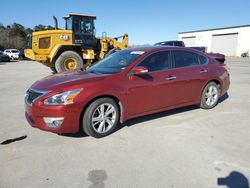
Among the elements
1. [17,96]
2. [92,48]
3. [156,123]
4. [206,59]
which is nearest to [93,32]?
[92,48]

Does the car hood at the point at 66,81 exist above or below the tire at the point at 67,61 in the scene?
below

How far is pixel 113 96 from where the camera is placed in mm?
4289

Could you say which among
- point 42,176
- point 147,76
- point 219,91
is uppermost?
point 147,76

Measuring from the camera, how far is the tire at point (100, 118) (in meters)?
4.07

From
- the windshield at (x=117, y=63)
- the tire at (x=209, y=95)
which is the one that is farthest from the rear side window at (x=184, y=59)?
the windshield at (x=117, y=63)

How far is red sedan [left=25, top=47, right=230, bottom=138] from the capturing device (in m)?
3.88

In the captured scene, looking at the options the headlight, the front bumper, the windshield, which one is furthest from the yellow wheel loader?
the headlight

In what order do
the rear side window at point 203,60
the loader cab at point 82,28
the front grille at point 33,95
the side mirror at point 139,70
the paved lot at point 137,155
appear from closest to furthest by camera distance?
the paved lot at point 137,155 → the front grille at point 33,95 → the side mirror at point 139,70 → the rear side window at point 203,60 → the loader cab at point 82,28

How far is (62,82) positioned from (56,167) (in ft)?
4.79

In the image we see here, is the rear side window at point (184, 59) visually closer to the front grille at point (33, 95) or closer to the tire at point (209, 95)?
the tire at point (209, 95)

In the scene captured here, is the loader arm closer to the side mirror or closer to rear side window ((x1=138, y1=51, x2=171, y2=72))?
rear side window ((x1=138, y1=51, x2=171, y2=72))

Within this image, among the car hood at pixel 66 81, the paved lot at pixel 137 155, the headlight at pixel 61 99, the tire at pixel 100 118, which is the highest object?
the car hood at pixel 66 81

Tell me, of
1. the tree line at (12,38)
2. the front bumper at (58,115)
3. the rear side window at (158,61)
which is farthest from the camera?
the tree line at (12,38)

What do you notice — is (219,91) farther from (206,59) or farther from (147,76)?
(147,76)
